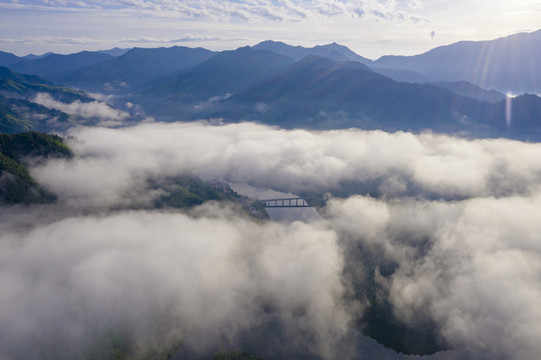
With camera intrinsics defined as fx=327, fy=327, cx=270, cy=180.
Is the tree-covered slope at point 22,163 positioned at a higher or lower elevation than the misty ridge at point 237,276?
higher

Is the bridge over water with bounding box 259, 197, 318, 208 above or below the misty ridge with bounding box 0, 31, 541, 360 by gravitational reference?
below

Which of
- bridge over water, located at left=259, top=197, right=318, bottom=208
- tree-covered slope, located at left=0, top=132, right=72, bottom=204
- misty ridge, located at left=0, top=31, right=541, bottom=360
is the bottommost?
bridge over water, located at left=259, top=197, right=318, bottom=208

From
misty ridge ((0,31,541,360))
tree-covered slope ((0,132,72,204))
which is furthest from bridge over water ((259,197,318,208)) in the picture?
tree-covered slope ((0,132,72,204))

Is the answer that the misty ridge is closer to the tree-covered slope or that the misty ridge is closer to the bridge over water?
the tree-covered slope

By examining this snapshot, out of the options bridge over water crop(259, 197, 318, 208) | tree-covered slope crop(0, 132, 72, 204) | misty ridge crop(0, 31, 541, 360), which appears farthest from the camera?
bridge over water crop(259, 197, 318, 208)

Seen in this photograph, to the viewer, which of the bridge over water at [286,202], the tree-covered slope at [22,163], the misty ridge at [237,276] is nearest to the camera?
the misty ridge at [237,276]

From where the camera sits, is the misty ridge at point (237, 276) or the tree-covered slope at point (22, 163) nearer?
the misty ridge at point (237, 276)

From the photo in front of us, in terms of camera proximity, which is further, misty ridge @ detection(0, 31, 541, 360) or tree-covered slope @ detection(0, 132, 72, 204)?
tree-covered slope @ detection(0, 132, 72, 204)

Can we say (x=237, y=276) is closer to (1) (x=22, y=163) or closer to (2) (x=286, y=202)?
(2) (x=286, y=202)

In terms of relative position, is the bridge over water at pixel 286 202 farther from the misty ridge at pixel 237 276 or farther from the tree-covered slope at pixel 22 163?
the tree-covered slope at pixel 22 163

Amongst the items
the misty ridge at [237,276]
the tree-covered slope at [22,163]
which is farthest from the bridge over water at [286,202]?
the tree-covered slope at [22,163]
